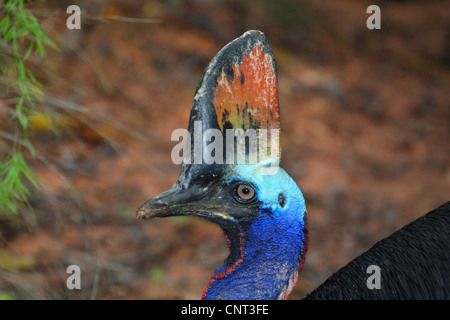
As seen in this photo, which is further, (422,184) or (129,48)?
(129,48)

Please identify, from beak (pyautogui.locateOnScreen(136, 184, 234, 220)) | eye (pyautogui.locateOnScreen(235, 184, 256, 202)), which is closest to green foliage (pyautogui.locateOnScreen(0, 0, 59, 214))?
beak (pyautogui.locateOnScreen(136, 184, 234, 220))

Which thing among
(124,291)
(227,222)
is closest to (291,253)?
(227,222)

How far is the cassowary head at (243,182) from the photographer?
1941mm

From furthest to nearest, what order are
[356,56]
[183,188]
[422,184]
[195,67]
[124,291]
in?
[356,56] < [195,67] < [422,184] < [124,291] < [183,188]

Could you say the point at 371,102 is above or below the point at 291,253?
above

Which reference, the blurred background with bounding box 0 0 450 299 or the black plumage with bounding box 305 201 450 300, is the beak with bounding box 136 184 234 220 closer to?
the black plumage with bounding box 305 201 450 300

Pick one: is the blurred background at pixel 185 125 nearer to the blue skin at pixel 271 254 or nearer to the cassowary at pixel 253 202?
the cassowary at pixel 253 202

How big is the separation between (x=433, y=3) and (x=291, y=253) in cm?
482

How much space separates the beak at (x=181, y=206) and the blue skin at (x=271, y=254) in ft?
0.42

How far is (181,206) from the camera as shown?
1.93 meters

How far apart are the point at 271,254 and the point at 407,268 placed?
45 cm
